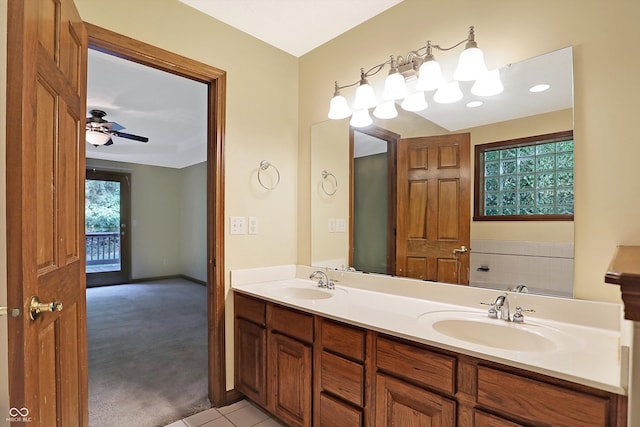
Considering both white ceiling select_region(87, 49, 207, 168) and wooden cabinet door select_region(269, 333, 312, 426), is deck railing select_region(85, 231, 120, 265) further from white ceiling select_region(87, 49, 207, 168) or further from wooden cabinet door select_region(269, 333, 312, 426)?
wooden cabinet door select_region(269, 333, 312, 426)

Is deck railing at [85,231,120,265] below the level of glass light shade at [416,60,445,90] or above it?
below

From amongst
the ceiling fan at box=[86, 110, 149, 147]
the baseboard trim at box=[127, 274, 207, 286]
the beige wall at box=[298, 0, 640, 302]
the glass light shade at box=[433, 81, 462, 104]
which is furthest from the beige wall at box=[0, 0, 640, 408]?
the baseboard trim at box=[127, 274, 207, 286]

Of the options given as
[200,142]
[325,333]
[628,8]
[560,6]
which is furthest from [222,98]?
[200,142]

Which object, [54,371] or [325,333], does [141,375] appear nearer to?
[54,371]

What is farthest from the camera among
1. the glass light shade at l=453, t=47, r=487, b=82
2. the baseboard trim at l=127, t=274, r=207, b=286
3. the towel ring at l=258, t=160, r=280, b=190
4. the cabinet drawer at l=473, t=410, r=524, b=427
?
the baseboard trim at l=127, t=274, r=207, b=286

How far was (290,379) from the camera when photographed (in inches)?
68.5

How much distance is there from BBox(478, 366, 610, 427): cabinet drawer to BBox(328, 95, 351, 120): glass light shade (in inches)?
63.5

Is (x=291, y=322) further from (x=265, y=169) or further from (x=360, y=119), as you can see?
(x=360, y=119)

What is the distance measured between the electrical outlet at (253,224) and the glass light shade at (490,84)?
1.56 metres

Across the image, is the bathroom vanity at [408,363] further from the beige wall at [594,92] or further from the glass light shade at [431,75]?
the glass light shade at [431,75]

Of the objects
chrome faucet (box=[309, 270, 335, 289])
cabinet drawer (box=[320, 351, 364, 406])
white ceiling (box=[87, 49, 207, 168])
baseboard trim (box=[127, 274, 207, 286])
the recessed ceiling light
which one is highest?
white ceiling (box=[87, 49, 207, 168])

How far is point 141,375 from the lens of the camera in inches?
97.6

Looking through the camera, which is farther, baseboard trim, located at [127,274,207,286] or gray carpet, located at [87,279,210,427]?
baseboard trim, located at [127,274,207,286]

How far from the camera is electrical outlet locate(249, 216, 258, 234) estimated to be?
2258 millimetres
